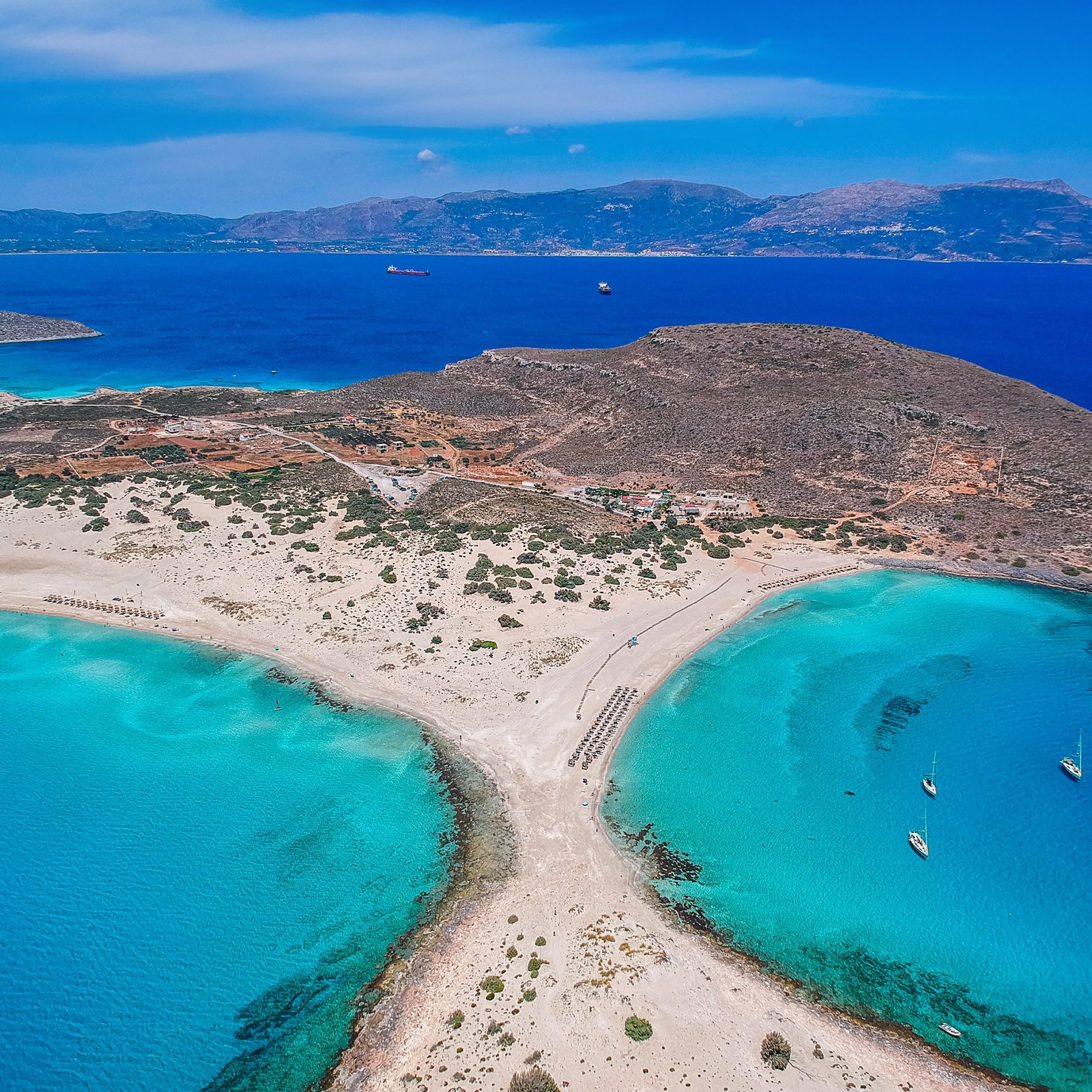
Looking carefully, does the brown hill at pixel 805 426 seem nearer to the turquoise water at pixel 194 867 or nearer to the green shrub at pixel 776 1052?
the turquoise water at pixel 194 867

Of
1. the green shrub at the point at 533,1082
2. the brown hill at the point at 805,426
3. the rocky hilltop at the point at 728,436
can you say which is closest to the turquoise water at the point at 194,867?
the green shrub at the point at 533,1082

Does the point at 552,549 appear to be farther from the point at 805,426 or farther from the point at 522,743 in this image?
the point at 805,426

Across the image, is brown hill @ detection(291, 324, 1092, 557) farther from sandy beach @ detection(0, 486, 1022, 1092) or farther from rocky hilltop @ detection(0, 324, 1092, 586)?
sandy beach @ detection(0, 486, 1022, 1092)

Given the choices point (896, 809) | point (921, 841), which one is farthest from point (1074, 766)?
point (921, 841)

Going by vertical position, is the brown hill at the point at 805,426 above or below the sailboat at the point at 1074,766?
above

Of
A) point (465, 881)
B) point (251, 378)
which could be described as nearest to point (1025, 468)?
point (465, 881)

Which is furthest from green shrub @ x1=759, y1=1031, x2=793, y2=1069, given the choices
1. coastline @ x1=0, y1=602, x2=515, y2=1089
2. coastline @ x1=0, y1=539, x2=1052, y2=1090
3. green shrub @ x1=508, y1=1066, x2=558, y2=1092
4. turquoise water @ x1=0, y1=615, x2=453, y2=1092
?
turquoise water @ x1=0, y1=615, x2=453, y2=1092

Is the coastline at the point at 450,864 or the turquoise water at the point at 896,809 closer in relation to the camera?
the coastline at the point at 450,864

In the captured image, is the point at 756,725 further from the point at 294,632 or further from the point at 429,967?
the point at 294,632
